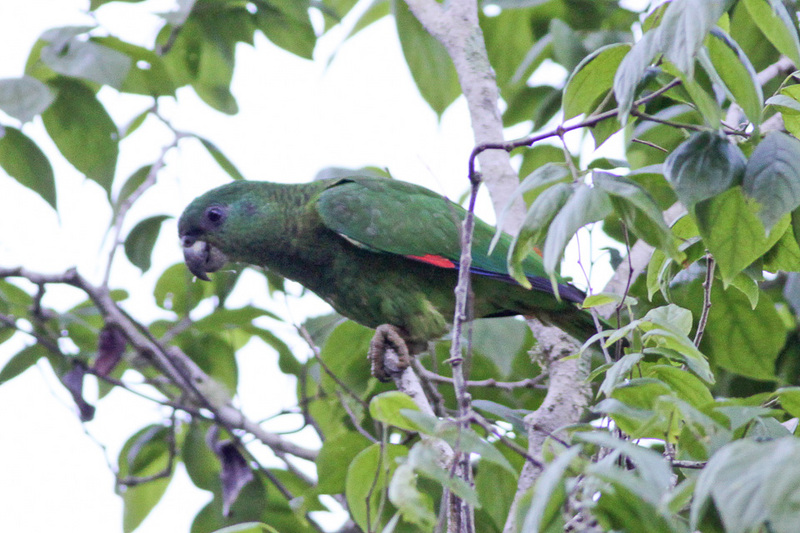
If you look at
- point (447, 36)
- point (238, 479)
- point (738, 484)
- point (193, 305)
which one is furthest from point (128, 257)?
point (738, 484)

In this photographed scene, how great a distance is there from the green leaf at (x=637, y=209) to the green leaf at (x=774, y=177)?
163 millimetres

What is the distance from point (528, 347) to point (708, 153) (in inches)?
85.4

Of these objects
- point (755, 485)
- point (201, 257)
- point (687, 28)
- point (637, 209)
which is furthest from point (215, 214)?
point (755, 485)

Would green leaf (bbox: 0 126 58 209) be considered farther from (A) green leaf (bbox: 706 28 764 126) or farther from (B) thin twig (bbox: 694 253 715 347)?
(A) green leaf (bbox: 706 28 764 126)

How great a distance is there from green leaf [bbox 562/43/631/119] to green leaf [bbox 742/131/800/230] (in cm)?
32

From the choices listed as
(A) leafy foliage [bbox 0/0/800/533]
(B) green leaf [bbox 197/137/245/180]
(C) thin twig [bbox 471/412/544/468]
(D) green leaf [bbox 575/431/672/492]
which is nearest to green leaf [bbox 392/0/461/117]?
(A) leafy foliage [bbox 0/0/800/533]

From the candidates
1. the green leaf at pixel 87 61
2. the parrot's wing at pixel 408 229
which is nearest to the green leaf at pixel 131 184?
the green leaf at pixel 87 61

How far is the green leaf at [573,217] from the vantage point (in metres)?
1.29

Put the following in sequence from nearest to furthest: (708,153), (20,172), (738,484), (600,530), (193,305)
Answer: (738,484) → (600,530) → (708,153) → (20,172) → (193,305)

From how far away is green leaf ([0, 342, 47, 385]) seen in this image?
3.42 metres

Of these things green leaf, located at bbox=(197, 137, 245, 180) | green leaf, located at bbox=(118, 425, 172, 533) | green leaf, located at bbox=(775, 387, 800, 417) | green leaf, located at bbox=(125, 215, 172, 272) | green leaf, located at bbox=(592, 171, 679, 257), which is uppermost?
green leaf, located at bbox=(592, 171, 679, 257)

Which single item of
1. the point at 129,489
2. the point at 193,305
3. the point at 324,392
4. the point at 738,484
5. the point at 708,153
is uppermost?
the point at 708,153

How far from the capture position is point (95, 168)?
3.14 meters

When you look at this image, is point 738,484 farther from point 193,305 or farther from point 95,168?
point 193,305
